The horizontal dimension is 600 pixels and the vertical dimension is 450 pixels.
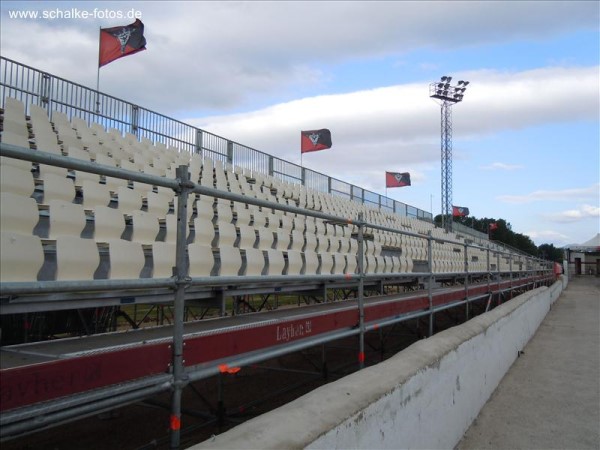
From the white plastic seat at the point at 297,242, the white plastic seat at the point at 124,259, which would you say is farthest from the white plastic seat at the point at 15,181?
the white plastic seat at the point at 297,242

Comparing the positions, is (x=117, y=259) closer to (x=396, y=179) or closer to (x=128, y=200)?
(x=128, y=200)

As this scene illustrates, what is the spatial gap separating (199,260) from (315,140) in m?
17.0

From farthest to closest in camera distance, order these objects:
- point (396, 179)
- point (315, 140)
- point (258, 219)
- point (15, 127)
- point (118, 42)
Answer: point (396, 179), point (315, 140), point (118, 42), point (258, 219), point (15, 127)

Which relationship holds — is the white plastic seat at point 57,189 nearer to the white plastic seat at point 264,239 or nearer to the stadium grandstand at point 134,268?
the stadium grandstand at point 134,268

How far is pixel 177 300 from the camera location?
91.7 inches

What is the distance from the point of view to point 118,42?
40.8 feet

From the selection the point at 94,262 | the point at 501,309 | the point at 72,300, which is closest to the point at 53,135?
the point at 94,262

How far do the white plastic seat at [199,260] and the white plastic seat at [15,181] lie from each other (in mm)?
1700

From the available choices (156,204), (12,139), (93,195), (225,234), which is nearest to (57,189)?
(93,195)

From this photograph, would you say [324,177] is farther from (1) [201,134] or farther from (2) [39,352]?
(2) [39,352]

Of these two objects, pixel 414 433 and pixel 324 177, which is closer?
pixel 414 433

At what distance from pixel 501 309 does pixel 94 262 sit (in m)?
7.06

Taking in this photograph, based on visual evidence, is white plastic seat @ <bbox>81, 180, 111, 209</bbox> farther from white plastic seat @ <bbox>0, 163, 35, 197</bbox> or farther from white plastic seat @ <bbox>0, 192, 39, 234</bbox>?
white plastic seat @ <bbox>0, 192, 39, 234</bbox>

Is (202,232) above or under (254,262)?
above
